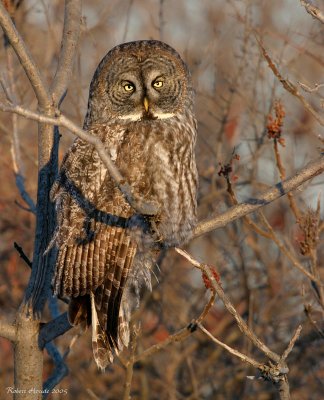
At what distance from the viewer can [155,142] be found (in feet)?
13.8

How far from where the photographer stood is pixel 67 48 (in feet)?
13.3

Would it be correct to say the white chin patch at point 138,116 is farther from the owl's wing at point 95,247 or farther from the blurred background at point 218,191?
the blurred background at point 218,191

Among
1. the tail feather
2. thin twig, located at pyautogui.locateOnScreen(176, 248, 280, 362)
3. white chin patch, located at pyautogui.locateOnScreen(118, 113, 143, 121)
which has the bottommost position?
thin twig, located at pyautogui.locateOnScreen(176, 248, 280, 362)

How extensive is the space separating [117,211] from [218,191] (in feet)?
6.01

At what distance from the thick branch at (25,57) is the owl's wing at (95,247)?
0.52m

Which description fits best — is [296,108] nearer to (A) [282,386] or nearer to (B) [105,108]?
(B) [105,108]

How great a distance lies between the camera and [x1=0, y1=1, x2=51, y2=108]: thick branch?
3304mm

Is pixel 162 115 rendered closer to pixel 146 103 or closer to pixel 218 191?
pixel 146 103

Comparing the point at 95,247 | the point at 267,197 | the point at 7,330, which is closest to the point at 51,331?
the point at 7,330

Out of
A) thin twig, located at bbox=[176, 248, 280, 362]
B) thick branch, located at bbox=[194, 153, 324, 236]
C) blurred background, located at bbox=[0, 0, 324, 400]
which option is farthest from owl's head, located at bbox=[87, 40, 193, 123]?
thin twig, located at bbox=[176, 248, 280, 362]

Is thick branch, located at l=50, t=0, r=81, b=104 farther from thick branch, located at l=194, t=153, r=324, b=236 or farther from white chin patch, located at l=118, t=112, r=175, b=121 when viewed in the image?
thick branch, located at l=194, t=153, r=324, b=236

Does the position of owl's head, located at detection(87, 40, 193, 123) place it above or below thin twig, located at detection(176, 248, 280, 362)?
above

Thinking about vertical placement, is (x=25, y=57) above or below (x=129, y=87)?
below

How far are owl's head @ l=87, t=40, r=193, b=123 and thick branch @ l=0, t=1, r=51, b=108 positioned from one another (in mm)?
827
